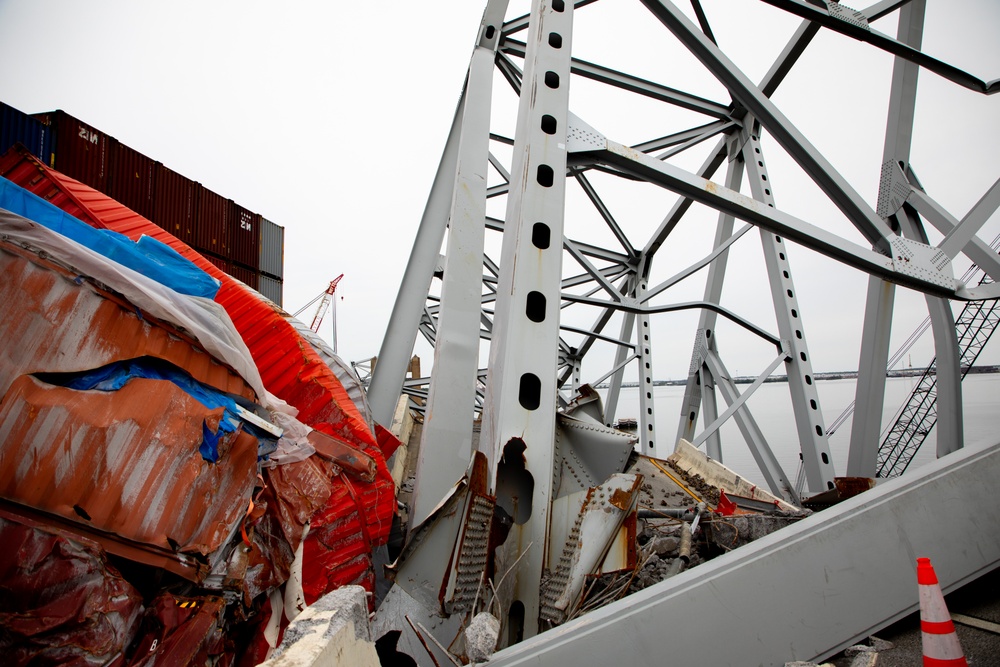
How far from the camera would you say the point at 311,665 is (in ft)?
3.50

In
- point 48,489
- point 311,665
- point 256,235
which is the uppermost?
point 256,235

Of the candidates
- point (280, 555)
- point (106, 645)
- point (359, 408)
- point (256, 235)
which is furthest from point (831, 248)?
point (256, 235)

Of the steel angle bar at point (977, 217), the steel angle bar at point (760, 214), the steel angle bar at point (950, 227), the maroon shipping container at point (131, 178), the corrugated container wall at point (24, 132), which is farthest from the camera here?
the maroon shipping container at point (131, 178)

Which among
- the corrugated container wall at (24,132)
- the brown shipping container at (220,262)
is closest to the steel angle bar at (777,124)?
the corrugated container wall at (24,132)

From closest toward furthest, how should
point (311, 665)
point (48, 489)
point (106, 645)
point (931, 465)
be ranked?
point (311, 665) < point (106, 645) < point (48, 489) < point (931, 465)

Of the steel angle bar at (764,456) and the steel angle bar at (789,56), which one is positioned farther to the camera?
the steel angle bar at (764,456)

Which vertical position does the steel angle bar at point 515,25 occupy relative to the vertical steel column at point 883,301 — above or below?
above

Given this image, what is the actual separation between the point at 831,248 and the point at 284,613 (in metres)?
4.28

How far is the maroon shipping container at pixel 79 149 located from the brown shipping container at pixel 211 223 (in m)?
2.09

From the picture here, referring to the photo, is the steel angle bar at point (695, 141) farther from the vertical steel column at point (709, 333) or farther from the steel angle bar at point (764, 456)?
the steel angle bar at point (764, 456)

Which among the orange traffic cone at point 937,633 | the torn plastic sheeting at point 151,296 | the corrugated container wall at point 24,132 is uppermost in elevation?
the corrugated container wall at point 24,132

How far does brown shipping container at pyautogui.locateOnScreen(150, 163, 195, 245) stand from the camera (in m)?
10.7

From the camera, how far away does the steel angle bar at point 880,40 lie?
437 cm

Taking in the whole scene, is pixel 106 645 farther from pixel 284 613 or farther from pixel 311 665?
pixel 311 665
